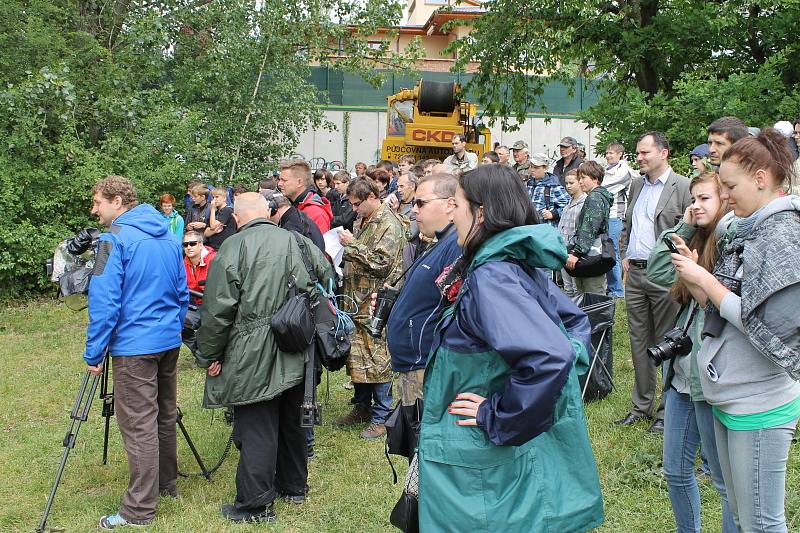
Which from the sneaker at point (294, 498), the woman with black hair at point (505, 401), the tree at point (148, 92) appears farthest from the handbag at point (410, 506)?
the tree at point (148, 92)

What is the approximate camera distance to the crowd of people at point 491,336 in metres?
2.55

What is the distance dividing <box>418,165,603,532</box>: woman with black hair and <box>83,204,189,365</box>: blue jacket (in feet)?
8.61

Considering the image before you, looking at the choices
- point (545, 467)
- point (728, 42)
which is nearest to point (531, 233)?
point (545, 467)

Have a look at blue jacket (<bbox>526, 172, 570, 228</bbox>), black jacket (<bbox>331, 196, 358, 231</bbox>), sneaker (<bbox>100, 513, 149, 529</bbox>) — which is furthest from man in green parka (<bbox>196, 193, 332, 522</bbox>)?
black jacket (<bbox>331, 196, 358, 231</bbox>)

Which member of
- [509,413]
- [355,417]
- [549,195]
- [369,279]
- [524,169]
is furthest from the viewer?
[524,169]

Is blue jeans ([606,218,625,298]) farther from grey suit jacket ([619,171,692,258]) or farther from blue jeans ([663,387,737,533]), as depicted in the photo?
blue jeans ([663,387,737,533])

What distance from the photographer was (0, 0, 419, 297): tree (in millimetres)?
12578

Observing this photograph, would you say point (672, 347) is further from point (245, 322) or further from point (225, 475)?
point (225, 475)

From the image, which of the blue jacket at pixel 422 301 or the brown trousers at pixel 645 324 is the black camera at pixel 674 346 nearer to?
the blue jacket at pixel 422 301

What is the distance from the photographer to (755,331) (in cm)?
271

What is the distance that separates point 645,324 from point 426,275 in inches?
107

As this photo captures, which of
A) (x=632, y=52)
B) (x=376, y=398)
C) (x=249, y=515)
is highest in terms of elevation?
(x=632, y=52)

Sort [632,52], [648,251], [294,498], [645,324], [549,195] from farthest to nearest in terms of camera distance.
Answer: [632,52]
[549,195]
[645,324]
[648,251]
[294,498]

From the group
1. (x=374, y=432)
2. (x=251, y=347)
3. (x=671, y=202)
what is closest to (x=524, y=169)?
(x=671, y=202)
